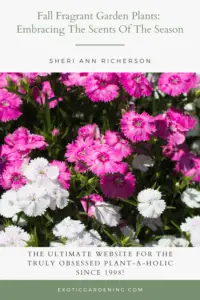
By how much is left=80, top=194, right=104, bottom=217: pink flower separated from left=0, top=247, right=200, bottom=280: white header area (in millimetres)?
160

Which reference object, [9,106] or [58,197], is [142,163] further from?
[9,106]

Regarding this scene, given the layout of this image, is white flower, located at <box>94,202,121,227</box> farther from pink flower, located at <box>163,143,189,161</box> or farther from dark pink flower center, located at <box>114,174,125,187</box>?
pink flower, located at <box>163,143,189,161</box>

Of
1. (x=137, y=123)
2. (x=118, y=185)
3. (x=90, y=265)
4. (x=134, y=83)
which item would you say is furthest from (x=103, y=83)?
(x=90, y=265)

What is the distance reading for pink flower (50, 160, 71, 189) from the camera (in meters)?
1.89

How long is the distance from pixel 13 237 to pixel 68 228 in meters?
0.23

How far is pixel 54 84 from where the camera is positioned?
211cm

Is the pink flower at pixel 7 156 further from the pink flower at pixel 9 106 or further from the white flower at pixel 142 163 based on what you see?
the white flower at pixel 142 163

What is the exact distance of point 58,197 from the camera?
1.83 metres

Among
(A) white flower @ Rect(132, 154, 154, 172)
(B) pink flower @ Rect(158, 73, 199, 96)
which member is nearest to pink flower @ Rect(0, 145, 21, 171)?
(A) white flower @ Rect(132, 154, 154, 172)

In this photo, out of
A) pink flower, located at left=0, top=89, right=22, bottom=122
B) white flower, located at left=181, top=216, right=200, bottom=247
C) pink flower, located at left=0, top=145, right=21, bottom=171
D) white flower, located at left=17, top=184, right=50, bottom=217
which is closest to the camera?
white flower, located at left=17, top=184, right=50, bottom=217

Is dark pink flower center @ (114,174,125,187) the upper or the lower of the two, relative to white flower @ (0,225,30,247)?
upper
